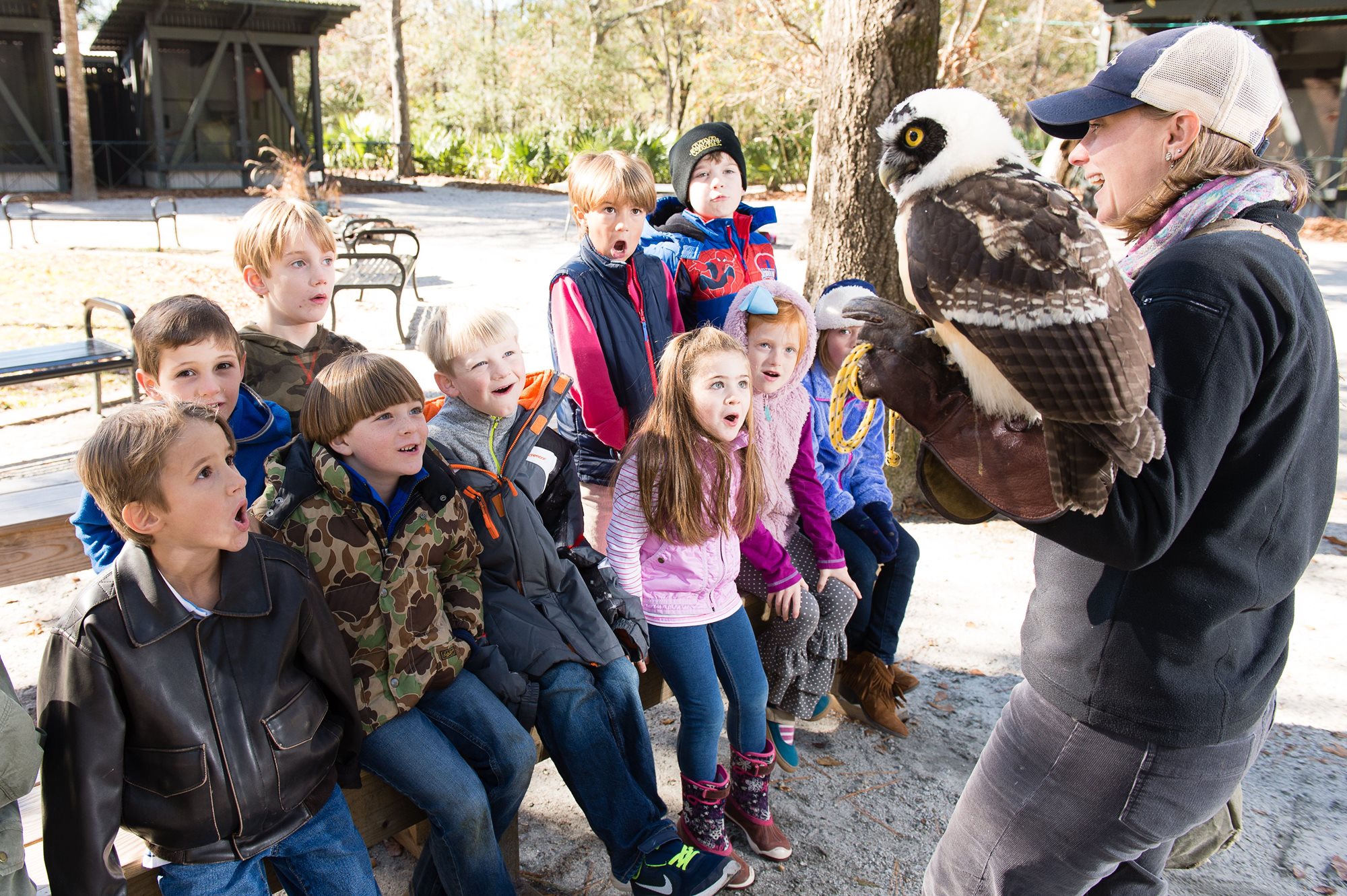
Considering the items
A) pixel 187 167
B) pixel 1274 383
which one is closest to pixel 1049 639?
pixel 1274 383

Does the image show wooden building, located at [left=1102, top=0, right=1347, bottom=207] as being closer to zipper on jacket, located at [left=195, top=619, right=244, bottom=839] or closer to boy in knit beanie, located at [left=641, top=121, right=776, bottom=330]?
boy in knit beanie, located at [left=641, top=121, right=776, bottom=330]

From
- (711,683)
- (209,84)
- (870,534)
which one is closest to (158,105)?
(209,84)

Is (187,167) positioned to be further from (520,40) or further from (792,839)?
(792,839)

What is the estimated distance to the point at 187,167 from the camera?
2172 centimetres

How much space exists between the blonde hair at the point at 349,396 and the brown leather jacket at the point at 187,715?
1.22 feet

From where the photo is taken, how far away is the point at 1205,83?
4.77ft

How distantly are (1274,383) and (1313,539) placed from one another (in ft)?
1.17

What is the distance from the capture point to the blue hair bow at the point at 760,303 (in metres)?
2.98

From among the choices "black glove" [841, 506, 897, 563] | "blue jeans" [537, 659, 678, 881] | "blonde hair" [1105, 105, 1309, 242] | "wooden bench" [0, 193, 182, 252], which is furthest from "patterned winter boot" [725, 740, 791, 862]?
"wooden bench" [0, 193, 182, 252]

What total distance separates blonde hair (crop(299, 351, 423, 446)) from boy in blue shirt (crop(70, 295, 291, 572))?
30cm

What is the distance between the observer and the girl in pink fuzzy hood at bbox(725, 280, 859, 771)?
298 cm

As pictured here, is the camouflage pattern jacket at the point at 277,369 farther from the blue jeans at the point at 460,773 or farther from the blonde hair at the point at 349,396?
the blue jeans at the point at 460,773

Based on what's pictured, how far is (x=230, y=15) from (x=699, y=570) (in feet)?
78.4

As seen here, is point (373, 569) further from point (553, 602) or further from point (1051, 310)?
point (1051, 310)
